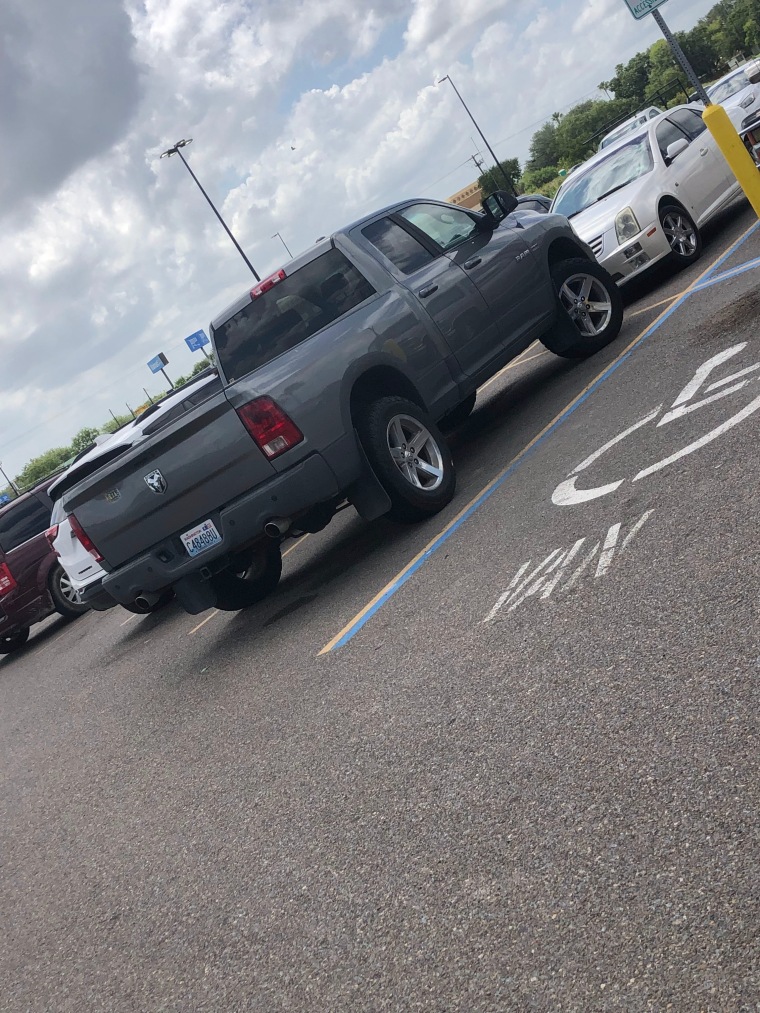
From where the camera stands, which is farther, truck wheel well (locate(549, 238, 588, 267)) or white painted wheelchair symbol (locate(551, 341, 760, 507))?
truck wheel well (locate(549, 238, 588, 267))

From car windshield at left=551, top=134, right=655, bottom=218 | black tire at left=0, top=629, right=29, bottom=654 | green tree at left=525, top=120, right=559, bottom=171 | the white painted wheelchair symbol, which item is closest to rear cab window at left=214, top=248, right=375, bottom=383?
the white painted wheelchair symbol

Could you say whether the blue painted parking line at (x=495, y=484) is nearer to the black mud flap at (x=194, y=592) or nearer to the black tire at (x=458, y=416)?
the black mud flap at (x=194, y=592)

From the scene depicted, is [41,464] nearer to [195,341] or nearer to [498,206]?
[195,341]

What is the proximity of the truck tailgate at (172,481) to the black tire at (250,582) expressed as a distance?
49.4 inches

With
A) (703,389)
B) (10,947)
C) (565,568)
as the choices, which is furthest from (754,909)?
(703,389)

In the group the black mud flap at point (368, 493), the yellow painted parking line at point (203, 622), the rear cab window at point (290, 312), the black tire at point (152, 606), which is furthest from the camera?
the yellow painted parking line at point (203, 622)

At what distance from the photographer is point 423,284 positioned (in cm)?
846

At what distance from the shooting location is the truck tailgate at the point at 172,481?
707cm

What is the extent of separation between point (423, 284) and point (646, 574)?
14.3 ft

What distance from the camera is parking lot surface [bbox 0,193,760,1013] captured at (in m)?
2.88

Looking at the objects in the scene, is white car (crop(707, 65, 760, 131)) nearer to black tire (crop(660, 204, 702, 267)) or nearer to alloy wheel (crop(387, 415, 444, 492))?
black tire (crop(660, 204, 702, 267))

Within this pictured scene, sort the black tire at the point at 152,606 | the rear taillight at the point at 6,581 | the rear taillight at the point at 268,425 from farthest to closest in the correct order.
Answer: the rear taillight at the point at 6,581, the black tire at the point at 152,606, the rear taillight at the point at 268,425

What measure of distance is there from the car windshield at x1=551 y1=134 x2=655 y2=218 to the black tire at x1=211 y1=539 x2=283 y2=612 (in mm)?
6733

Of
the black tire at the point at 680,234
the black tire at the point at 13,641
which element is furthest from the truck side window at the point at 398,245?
the black tire at the point at 13,641
